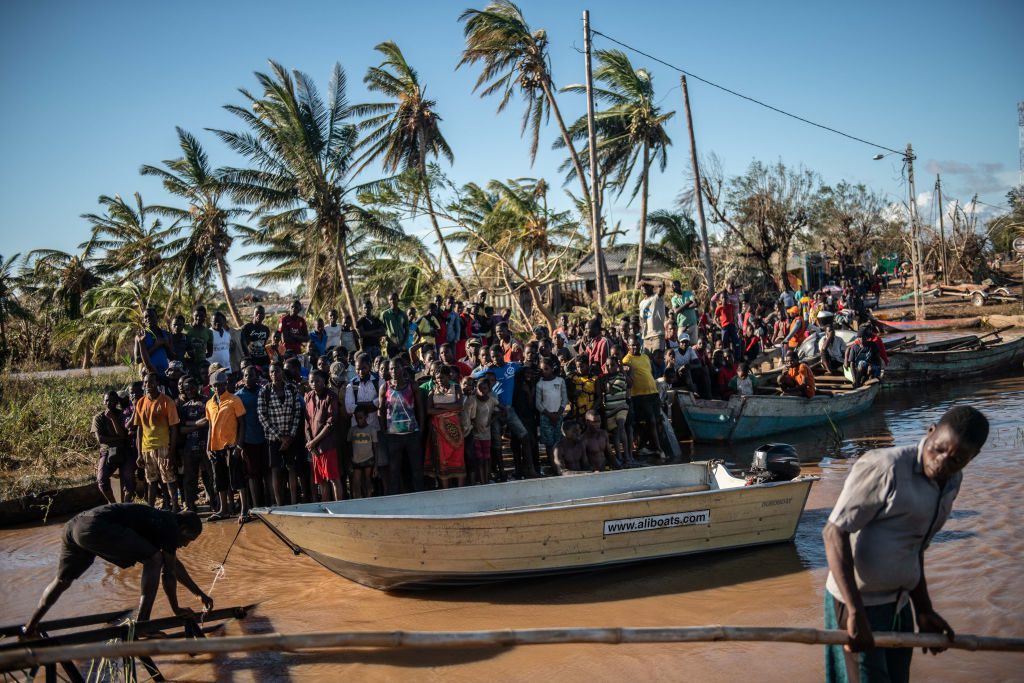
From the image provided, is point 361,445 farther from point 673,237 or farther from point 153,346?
point 673,237

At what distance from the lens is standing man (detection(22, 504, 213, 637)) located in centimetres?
544

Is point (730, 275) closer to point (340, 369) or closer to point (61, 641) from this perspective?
point (340, 369)

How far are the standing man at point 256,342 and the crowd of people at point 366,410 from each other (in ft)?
0.07

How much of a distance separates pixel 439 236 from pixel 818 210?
20.4 meters

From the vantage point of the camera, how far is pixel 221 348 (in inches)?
432

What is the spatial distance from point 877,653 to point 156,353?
387 inches

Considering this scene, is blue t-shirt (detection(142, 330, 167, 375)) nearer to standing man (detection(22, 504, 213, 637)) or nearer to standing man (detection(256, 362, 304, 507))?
standing man (detection(256, 362, 304, 507))

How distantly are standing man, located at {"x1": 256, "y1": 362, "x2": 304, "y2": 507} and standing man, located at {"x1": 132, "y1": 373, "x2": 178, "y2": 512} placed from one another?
118cm

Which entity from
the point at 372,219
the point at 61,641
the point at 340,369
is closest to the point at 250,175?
the point at 372,219

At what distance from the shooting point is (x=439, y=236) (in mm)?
21766

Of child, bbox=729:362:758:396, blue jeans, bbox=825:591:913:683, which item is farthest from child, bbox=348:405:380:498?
child, bbox=729:362:758:396

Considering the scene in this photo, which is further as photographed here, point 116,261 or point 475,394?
point 116,261

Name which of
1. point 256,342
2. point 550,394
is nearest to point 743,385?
point 550,394

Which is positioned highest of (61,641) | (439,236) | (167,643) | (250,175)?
(250,175)
